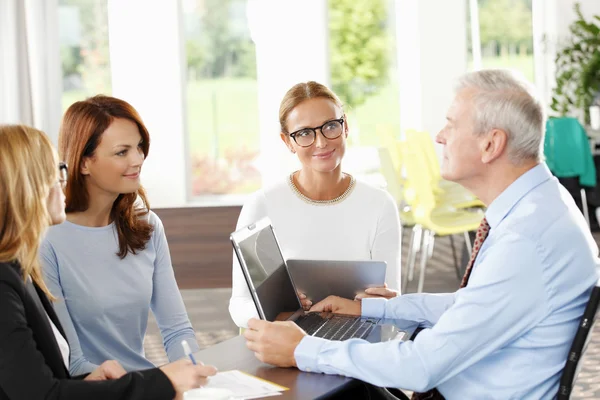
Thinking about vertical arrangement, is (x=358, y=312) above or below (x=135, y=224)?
below

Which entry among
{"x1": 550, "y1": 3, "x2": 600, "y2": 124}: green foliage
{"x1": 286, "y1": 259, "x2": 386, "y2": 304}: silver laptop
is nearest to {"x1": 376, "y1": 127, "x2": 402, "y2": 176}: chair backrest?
{"x1": 550, "y1": 3, "x2": 600, "y2": 124}: green foliage

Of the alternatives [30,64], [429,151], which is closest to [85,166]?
[429,151]

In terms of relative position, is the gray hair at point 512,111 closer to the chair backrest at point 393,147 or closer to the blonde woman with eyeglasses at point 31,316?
the blonde woman with eyeglasses at point 31,316

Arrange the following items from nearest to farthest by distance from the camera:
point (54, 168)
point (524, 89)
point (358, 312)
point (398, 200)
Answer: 1. point (54, 168)
2. point (524, 89)
3. point (358, 312)
4. point (398, 200)

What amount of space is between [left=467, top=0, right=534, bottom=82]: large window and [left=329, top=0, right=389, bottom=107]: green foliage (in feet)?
3.79

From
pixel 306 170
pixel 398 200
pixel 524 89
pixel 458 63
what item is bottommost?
pixel 398 200

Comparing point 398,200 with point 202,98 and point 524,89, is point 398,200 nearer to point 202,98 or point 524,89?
point 202,98

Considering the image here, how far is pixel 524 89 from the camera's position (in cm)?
172

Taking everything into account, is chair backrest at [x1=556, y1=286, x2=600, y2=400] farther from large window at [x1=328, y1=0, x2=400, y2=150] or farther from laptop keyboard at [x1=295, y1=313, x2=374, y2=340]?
large window at [x1=328, y1=0, x2=400, y2=150]

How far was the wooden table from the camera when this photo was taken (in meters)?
1.57

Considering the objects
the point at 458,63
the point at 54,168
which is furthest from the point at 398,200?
the point at 54,168

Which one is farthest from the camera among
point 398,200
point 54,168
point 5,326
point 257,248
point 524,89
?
point 398,200

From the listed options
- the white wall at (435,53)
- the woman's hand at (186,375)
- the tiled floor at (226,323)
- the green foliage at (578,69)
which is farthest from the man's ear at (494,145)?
the white wall at (435,53)

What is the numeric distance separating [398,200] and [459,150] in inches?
161
